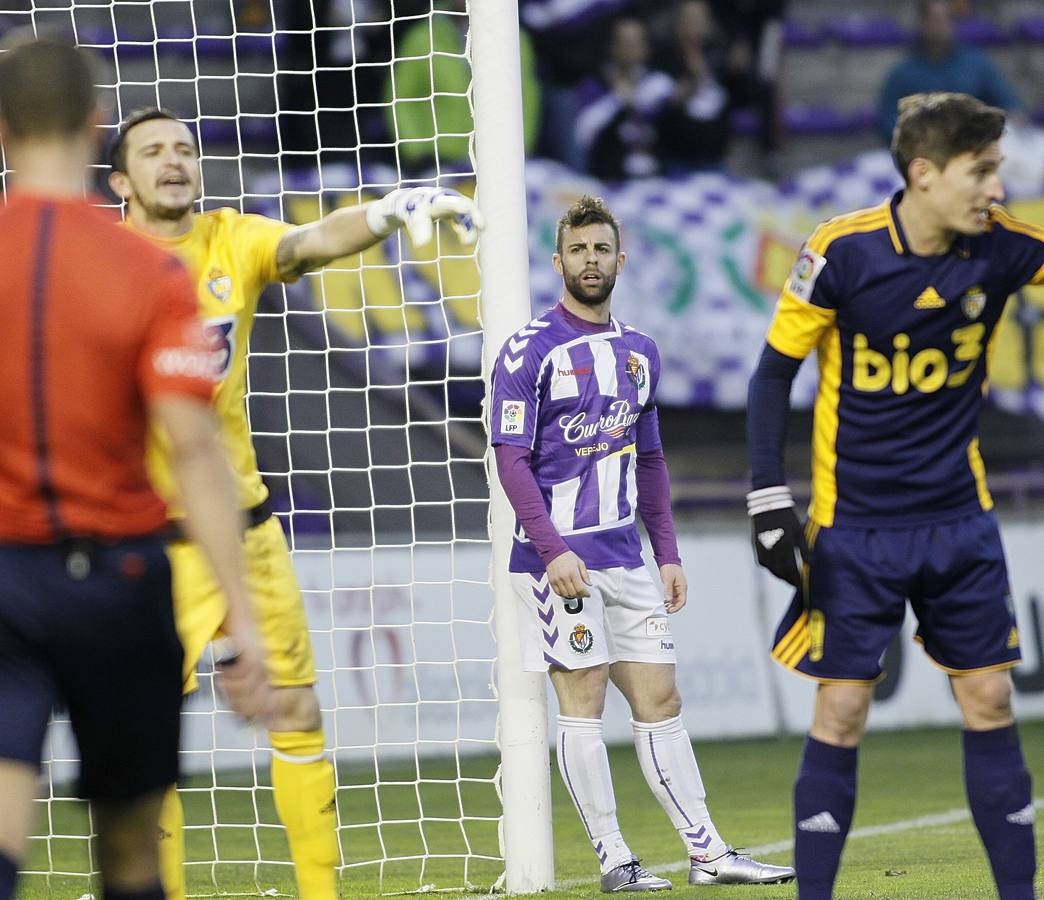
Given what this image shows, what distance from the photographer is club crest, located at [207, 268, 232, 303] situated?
165 inches

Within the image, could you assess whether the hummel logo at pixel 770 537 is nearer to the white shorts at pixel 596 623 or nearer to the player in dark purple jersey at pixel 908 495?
the player in dark purple jersey at pixel 908 495

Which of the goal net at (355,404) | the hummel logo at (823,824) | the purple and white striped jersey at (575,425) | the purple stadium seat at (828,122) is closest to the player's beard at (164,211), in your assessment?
the purple and white striped jersey at (575,425)

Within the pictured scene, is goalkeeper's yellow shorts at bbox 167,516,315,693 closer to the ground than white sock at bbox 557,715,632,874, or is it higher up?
higher up

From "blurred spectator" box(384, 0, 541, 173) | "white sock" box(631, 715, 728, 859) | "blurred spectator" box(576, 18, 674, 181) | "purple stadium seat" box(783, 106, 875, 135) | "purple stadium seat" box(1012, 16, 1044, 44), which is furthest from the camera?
"purple stadium seat" box(1012, 16, 1044, 44)

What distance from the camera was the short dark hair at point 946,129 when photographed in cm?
365

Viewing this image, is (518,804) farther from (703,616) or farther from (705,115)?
(705,115)

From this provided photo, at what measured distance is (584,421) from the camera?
5.13m

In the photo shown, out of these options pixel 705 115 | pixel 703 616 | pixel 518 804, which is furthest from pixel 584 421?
pixel 705 115

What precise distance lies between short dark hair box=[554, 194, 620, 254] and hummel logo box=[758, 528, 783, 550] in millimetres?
1666

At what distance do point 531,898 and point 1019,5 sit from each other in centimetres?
1130

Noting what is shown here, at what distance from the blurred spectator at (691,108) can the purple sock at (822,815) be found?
9.91 meters

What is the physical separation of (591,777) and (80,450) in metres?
2.84

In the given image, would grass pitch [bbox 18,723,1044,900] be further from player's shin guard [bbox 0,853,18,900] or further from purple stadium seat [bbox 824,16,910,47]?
purple stadium seat [bbox 824,16,910,47]

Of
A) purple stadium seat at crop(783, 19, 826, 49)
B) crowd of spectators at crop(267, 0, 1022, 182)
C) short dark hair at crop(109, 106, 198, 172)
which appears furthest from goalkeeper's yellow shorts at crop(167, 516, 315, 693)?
purple stadium seat at crop(783, 19, 826, 49)
